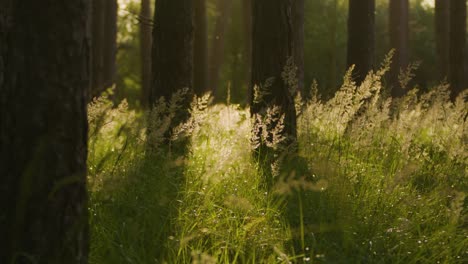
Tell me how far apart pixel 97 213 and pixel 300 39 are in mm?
9497

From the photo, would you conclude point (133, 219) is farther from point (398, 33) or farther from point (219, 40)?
point (219, 40)

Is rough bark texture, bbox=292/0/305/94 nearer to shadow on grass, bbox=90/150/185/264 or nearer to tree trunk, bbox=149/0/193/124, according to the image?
tree trunk, bbox=149/0/193/124

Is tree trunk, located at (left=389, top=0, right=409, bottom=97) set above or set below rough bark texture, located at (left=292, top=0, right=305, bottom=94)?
above

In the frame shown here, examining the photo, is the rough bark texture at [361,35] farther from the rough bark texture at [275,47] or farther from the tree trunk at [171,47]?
the rough bark texture at [275,47]

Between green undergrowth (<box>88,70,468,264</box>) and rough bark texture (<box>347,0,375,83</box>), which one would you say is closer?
green undergrowth (<box>88,70,468,264</box>)

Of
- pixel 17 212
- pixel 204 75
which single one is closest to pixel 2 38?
pixel 17 212

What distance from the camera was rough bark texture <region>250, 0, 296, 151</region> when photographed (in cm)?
723

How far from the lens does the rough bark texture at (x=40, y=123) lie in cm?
297

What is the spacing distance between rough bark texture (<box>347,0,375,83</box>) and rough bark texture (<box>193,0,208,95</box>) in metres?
4.46

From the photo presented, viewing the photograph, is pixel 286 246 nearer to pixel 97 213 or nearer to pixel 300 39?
pixel 97 213

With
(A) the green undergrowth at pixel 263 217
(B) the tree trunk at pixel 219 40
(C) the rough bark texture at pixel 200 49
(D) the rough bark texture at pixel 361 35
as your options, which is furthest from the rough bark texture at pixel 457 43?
(B) the tree trunk at pixel 219 40

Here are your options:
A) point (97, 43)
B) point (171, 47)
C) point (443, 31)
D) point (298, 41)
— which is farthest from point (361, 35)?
point (443, 31)

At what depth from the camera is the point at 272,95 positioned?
736 centimetres

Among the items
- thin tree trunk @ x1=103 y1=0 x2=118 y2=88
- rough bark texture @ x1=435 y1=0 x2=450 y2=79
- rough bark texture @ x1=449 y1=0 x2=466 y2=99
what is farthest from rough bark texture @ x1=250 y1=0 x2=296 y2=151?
rough bark texture @ x1=435 y1=0 x2=450 y2=79
